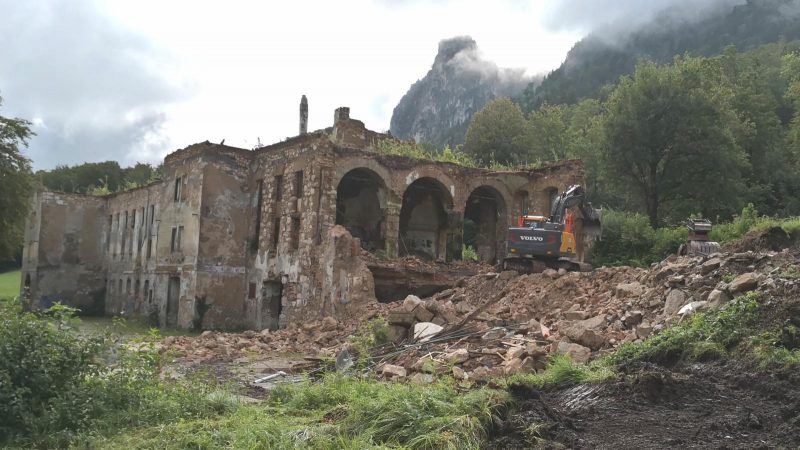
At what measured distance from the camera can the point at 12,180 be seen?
89.7 ft

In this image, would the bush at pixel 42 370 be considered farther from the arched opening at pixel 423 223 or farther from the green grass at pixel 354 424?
the arched opening at pixel 423 223

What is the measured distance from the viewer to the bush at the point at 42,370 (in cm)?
845

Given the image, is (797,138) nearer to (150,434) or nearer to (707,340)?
(707,340)

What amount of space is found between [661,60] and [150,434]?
95.0 m

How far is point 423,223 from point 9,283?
121 ft

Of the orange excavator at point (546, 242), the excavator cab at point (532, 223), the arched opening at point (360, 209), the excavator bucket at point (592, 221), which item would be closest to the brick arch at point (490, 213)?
the arched opening at point (360, 209)

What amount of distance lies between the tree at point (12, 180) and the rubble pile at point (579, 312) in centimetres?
2010

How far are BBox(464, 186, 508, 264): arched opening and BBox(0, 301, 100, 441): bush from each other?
68.2 feet

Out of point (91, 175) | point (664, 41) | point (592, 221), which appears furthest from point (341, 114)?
point (664, 41)

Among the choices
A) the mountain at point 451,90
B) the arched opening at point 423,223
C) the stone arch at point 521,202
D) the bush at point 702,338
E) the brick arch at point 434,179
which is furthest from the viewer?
the mountain at point 451,90

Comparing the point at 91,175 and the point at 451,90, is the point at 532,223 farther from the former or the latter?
the point at 451,90

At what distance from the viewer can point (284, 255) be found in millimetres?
25578

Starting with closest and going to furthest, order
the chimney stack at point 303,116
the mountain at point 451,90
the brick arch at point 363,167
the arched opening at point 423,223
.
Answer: the brick arch at point 363,167
the arched opening at point 423,223
the chimney stack at point 303,116
the mountain at point 451,90

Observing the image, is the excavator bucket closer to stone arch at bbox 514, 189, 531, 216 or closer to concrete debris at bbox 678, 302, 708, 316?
stone arch at bbox 514, 189, 531, 216
